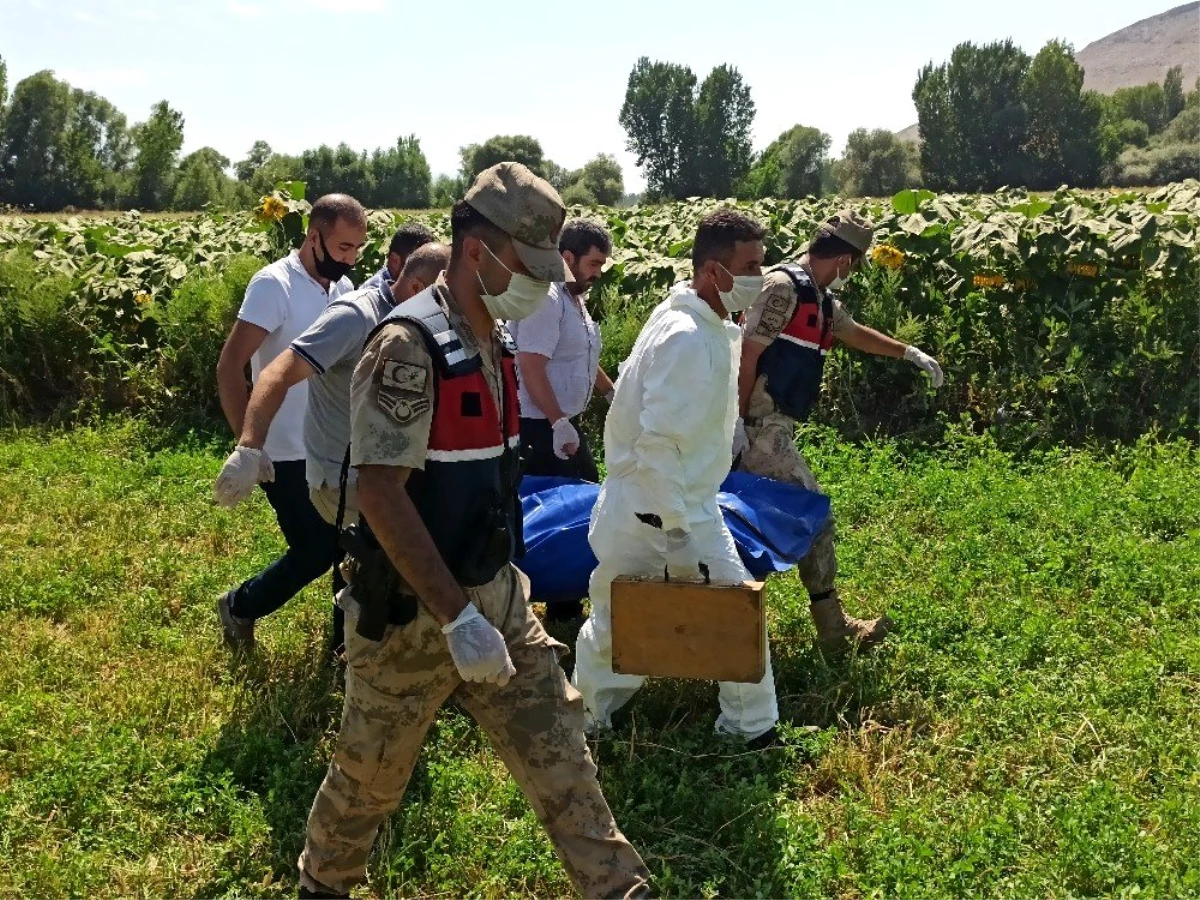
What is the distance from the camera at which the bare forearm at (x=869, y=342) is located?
5148 millimetres

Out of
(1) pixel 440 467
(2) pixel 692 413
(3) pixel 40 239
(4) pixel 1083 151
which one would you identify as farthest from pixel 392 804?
(4) pixel 1083 151

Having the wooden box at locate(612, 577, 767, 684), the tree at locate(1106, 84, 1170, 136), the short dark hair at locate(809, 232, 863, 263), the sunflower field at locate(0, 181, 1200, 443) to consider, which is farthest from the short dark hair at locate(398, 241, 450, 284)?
the tree at locate(1106, 84, 1170, 136)

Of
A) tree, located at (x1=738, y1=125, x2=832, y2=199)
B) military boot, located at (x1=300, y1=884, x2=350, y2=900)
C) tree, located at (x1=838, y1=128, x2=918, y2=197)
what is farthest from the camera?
tree, located at (x1=738, y1=125, x2=832, y2=199)

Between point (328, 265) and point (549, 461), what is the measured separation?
1.43 m

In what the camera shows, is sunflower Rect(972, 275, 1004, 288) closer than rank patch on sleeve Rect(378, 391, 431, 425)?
No

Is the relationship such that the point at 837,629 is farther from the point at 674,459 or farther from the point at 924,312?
the point at 924,312

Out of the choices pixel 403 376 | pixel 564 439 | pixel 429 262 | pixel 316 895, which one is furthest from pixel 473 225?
pixel 564 439

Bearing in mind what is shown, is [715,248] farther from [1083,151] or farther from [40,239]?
[1083,151]

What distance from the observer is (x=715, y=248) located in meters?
3.72

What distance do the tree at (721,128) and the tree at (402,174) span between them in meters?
25.4

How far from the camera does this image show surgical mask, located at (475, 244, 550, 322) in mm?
2613

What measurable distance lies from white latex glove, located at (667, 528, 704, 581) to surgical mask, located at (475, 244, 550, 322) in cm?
113

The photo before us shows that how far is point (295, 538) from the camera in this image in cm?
448

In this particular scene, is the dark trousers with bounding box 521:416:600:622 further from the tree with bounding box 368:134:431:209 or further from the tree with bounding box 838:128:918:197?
the tree with bounding box 838:128:918:197
